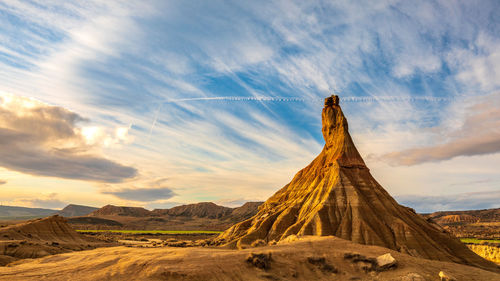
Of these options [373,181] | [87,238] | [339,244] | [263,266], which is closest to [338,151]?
[373,181]

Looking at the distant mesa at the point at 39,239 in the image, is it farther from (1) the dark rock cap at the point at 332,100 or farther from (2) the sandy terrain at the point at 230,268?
(1) the dark rock cap at the point at 332,100

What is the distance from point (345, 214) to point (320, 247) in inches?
946

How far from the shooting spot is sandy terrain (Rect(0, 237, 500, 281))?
56.2 ft

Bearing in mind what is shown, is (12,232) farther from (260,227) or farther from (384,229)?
(384,229)

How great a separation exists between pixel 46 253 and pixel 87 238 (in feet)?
102

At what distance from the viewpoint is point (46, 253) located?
39.9 m

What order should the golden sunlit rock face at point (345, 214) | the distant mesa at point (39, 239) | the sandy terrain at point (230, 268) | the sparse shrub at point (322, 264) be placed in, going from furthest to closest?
the golden sunlit rock face at point (345, 214), the distant mesa at point (39, 239), the sparse shrub at point (322, 264), the sandy terrain at point (230, 268)

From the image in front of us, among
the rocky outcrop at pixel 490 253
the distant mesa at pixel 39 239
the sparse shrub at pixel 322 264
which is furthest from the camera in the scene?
the rocky outcrop at pixel 490 253

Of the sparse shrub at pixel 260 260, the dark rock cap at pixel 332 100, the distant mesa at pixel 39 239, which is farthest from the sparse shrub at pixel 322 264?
the dark rock cap at pixel 332 100

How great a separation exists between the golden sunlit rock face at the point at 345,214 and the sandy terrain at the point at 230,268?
18.5 meters

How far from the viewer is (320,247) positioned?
24.4 m

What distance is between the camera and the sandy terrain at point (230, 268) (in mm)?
17125

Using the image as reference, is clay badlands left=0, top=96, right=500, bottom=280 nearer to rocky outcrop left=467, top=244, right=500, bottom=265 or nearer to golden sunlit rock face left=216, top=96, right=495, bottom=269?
golden sunlit rock face left=216, top=96, right=495, bottom=269

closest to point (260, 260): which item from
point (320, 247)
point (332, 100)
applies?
point (320, 247)
